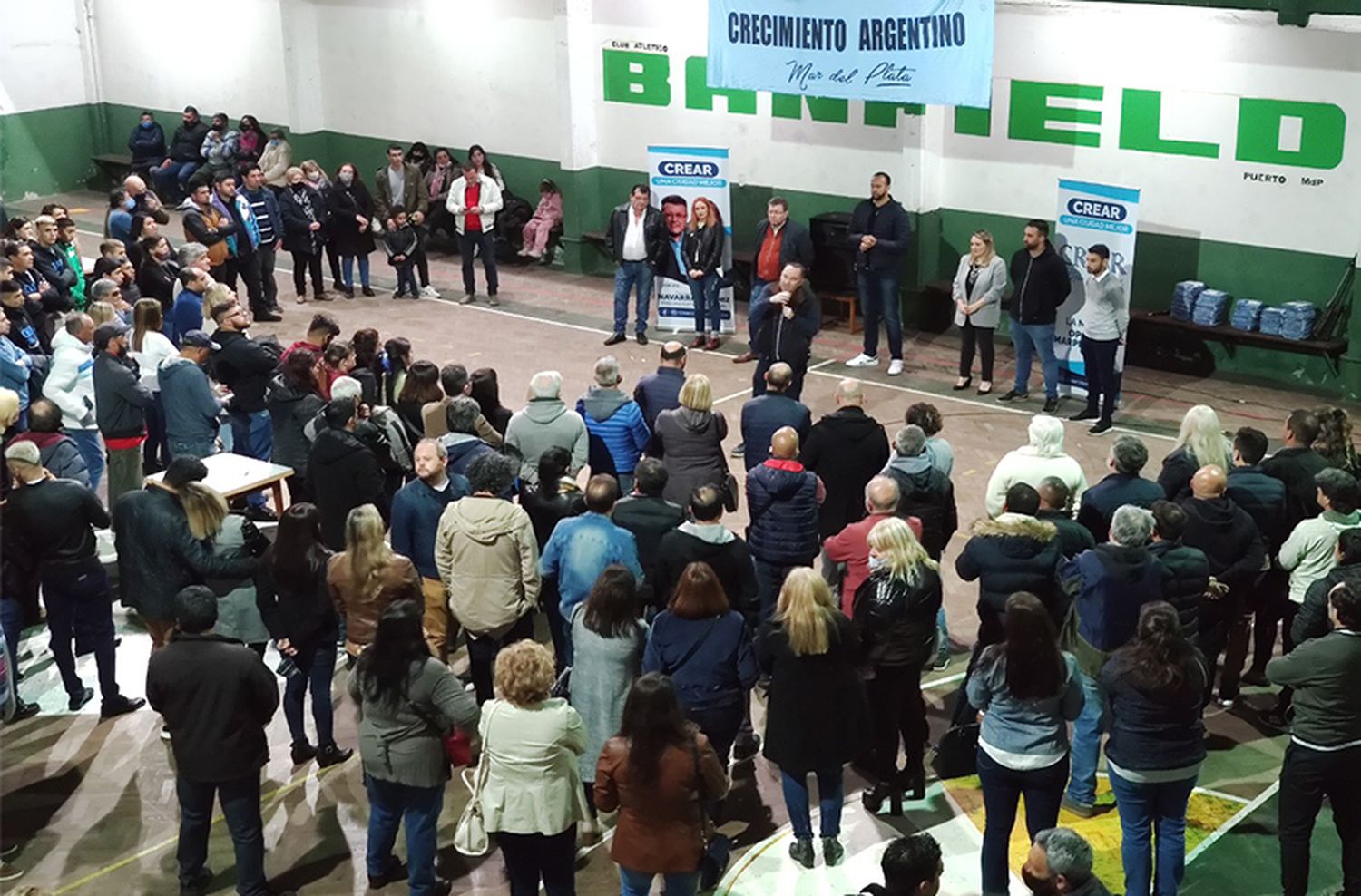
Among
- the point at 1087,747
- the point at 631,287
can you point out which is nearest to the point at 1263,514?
the point at 1087,747

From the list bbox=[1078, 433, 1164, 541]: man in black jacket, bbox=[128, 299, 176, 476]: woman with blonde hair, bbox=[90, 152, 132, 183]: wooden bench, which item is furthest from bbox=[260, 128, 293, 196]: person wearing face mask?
bbox=[1078, 433, 1164, 541]: man in black jacket

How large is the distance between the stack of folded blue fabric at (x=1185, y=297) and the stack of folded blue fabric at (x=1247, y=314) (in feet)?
1.12

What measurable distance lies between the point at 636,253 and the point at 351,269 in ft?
12.6

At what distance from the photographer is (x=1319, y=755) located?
6.02m

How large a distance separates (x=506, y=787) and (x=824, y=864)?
1.71m

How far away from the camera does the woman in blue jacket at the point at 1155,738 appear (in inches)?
224

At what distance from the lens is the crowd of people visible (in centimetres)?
582

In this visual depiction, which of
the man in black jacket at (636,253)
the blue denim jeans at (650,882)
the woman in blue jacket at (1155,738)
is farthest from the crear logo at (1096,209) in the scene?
the blue denim jeans at (650,882)

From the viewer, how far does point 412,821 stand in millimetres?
6293

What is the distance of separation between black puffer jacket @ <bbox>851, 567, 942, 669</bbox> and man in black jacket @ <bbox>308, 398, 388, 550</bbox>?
2.89 metres

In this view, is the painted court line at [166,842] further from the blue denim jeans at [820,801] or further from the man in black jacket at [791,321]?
the man in black jacket at [791,321]

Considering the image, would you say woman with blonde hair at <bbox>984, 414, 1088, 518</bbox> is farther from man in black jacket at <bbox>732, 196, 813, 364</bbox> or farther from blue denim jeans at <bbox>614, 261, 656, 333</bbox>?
blue denim jeans at <bbox>614, 261, 656, 333</bbox>

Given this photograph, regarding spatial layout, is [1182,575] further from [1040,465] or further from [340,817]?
[340,817]

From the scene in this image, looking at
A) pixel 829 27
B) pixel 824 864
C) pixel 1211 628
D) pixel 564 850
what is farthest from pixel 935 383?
pixel 564 850
